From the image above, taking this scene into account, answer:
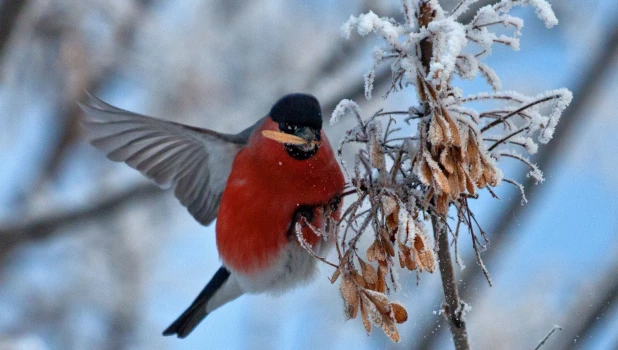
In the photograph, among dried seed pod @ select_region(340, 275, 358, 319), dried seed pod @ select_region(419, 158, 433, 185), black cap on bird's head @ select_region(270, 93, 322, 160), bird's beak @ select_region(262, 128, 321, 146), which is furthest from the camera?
black cap on bird's head @ select_region(270, 93, 322, 160)

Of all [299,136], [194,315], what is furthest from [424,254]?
[194,315]

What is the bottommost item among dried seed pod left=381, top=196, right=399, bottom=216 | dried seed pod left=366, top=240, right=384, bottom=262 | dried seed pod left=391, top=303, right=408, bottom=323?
dried seed pod left=391, top=303, right=408, bottom=323

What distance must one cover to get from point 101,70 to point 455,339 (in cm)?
501

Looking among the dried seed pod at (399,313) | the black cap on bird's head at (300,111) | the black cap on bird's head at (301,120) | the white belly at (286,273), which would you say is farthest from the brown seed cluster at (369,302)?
the white belly at (286,273)

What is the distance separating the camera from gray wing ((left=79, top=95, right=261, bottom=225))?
11.2 feet

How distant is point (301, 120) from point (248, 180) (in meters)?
0.49

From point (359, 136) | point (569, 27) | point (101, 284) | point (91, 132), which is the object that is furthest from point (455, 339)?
point (101, 284)

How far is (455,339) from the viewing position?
146 centimetres

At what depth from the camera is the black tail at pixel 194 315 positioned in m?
4.04

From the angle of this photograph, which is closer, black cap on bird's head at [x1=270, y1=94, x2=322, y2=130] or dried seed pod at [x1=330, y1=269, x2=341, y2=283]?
dried seed pod at [x1=330, y1=269, x2=341, y2=283]

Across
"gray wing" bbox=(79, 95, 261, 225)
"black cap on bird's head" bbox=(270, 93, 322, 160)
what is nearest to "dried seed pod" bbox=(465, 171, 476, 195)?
"black cap on bird's head" bbox=(270, 93, 322, 160)

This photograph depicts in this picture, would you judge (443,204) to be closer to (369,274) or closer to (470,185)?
(470,185)

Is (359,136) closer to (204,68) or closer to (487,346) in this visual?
(487,346)

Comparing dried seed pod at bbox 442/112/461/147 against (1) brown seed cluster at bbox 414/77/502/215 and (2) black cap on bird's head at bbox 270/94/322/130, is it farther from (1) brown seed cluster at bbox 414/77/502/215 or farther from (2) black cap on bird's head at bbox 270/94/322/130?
(2) black cap on bird's head at bbox 270/94/322/130
